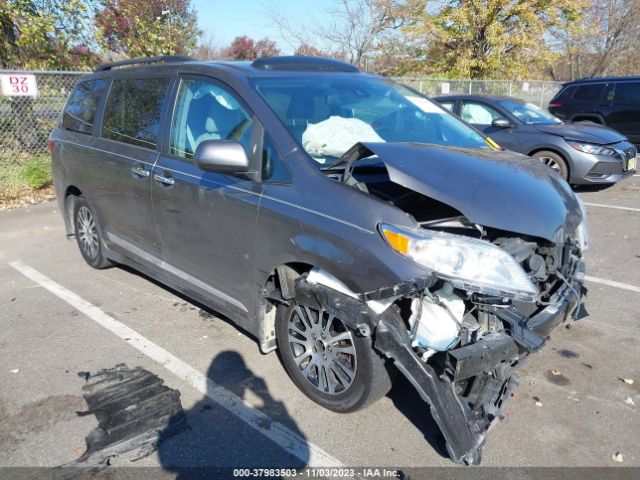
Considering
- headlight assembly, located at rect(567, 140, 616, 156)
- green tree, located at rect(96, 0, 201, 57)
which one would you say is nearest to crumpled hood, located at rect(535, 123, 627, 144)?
headlight assembly, located at rect(567, 140, 616, 156)

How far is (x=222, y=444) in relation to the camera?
270 centimetres

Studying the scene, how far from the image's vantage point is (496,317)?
2568mm

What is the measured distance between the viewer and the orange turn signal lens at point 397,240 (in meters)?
2.46

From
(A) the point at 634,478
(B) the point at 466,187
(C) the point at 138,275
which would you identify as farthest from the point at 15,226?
(A) the point at 634,478

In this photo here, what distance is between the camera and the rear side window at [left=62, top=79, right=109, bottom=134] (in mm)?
4695

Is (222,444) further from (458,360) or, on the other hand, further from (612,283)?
(612,283)

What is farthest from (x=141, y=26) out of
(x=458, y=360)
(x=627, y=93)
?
(x=627, y=93)

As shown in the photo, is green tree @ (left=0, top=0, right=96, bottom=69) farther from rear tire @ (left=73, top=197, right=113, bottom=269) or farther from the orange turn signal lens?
the orange turn signal lens

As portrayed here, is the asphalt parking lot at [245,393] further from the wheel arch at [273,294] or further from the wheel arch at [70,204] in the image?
the wheel arch at [70,204]

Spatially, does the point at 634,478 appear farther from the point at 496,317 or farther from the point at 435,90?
the point at 435,90

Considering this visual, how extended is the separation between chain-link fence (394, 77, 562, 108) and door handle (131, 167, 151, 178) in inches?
539

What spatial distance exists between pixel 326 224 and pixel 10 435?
2049mm

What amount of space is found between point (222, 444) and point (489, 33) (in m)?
21.7

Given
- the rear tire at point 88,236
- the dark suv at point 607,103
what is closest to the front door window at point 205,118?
the rear tire at point 88,236
